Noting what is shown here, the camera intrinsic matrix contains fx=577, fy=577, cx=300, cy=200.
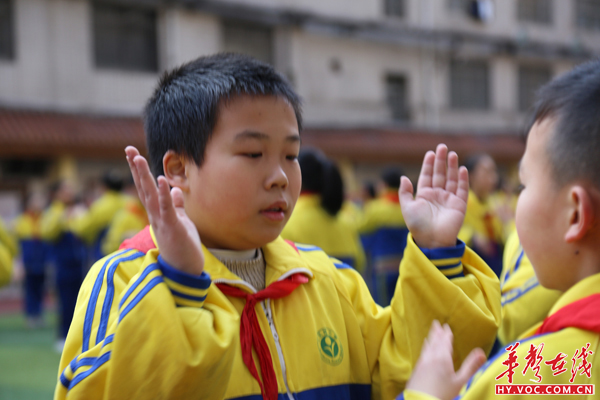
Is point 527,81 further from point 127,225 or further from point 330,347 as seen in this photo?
point 330,347

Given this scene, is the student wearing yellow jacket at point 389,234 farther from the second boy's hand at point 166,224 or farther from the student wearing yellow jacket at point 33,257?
the second boy's hand at point 166,224

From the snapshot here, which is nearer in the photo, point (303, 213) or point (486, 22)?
point (303, 213)

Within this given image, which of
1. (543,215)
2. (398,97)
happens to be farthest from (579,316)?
(398,97)

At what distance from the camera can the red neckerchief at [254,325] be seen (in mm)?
1229

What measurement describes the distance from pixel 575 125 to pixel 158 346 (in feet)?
2.77

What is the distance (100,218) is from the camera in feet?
19.6

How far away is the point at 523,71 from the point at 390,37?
5.21 meters

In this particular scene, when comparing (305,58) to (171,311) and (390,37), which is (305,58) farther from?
(171,311)

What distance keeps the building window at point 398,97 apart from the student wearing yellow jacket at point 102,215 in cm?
1119

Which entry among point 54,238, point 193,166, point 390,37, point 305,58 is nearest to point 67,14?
point 305,58

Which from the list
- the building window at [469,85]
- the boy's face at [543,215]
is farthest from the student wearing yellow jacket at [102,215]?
the building window at [469,85]

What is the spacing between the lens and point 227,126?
127cm

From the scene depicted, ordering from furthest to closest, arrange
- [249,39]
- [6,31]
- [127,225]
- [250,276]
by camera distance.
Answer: [249,39] → [6,31] → [127,225] → [250,276]

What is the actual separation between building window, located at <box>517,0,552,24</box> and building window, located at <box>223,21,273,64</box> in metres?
8.61
